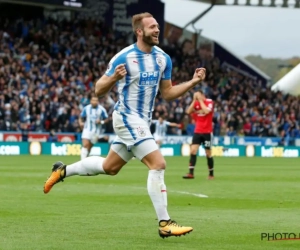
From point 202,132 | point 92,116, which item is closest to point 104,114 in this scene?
point 92,116

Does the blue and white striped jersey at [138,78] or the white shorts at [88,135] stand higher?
the blue and white striped jersey at [138,78]

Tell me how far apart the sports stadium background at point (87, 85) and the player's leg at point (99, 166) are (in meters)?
27.1

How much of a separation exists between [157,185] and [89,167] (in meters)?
1.43

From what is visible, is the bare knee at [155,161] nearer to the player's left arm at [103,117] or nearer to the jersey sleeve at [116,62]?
the jersey sleeve at [116,62]

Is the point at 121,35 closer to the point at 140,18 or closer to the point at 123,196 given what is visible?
the point at 123,196

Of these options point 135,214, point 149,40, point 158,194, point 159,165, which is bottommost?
point 135,214

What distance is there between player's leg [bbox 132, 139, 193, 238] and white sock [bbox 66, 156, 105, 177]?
791mm

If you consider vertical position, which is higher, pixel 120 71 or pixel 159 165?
pixel 120 71

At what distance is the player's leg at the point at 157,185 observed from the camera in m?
9.42

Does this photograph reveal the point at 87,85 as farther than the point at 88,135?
Yes

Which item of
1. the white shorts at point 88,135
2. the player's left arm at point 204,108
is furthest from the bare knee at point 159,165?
the white shorts at point 88,135

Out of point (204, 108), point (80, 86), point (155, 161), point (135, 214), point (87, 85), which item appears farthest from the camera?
point (87, 85)

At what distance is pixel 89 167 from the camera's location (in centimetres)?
1088

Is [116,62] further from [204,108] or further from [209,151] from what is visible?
[209,151]
